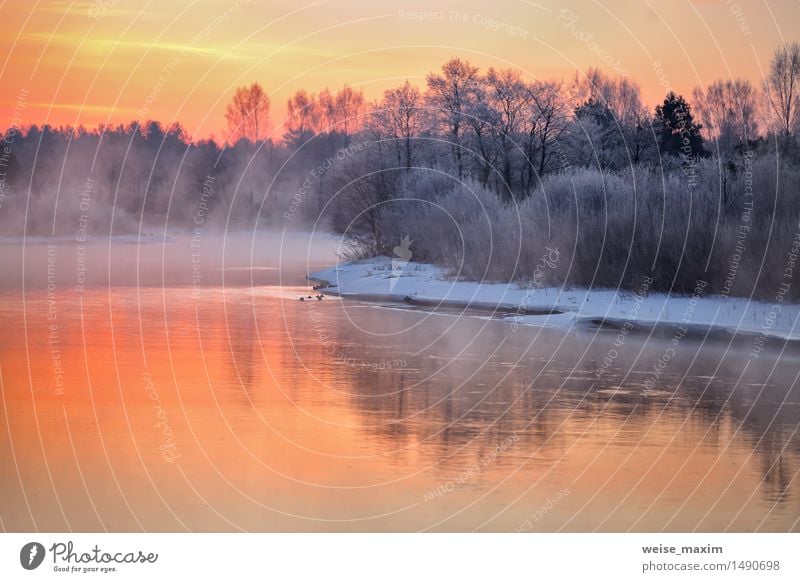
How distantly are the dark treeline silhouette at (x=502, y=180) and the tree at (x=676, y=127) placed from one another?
15cm

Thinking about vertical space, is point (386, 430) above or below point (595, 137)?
below

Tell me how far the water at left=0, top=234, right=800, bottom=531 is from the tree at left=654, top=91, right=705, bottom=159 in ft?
193

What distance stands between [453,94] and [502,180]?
261 inches

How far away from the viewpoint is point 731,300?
3344cm

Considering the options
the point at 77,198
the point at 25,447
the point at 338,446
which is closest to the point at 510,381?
the point at 338,446

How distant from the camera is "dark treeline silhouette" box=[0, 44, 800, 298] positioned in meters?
37.8

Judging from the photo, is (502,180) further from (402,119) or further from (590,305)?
(590,305)

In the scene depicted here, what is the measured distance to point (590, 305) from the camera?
122 ft

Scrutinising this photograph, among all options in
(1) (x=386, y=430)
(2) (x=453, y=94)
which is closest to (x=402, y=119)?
(2) (x=453, y=94)

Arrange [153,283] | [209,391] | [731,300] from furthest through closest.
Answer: [153,283], [731,300], [209,391]

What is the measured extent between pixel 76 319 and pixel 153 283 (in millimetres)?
17622

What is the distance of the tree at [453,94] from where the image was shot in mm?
78312

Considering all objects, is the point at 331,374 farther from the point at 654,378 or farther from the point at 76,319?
the point at 76,319

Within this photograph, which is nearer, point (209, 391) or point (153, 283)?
point (209, 391)
